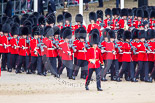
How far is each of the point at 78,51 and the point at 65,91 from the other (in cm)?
221

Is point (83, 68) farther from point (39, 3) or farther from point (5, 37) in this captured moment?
point (39, 3)

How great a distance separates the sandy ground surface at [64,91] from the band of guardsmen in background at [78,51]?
380mm

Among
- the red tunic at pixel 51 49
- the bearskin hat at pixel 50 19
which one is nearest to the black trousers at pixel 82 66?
the red tunic at pixel 51 49

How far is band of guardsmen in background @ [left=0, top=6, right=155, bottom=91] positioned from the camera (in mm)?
17172

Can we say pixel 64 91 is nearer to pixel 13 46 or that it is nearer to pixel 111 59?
pixel 111 59

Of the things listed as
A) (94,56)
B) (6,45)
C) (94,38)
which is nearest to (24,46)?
(6,45)

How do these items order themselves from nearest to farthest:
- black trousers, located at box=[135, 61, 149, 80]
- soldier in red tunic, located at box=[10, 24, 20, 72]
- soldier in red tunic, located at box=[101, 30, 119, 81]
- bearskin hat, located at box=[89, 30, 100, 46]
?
bearskin hat, located at box=[89, 30, 100, 46] → soldier in red tunic, located at box=[101, 30, 119, 81] → black trousers, located at box=[135, 61, 149, 80] → soldier in red tunic, located at box=[10, 24, 20, 72]

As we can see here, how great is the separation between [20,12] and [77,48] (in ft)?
32.6

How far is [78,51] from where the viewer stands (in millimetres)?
17531

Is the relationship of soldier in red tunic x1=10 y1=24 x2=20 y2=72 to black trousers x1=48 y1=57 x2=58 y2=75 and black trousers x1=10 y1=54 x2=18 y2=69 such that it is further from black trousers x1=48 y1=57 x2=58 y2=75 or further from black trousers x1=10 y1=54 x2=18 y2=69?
black trousers x1=48 y1=57 x2=58 y2=75

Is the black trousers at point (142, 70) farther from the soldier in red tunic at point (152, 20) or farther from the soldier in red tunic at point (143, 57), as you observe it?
the soldier in red tunic at point (152, 20)

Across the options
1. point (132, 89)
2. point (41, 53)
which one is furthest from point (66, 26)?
point (132, 89)

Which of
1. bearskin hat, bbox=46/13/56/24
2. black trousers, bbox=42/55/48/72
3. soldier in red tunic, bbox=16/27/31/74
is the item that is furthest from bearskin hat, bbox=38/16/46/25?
black trousers, bbox=42/55/48/72

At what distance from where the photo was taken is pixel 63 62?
1778 centimetres
